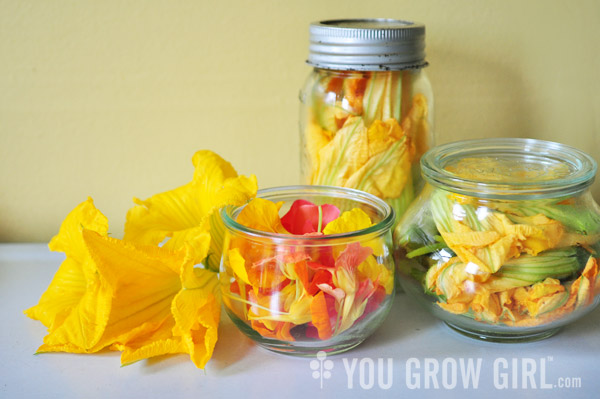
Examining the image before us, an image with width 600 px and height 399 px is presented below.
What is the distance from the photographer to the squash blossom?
1.89 ft

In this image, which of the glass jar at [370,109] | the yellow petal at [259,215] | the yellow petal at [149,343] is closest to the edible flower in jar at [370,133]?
the glass jar at [370,109]

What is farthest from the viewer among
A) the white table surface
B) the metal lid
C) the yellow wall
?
the yellow wall

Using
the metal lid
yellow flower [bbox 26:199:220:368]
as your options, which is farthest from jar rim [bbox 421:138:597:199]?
yellow flower [bbox 26:199:220:368]

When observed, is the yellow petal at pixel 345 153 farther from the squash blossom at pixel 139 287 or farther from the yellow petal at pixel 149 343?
the yellow petal at pixel 149 343

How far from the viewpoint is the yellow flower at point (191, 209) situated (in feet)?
2.05

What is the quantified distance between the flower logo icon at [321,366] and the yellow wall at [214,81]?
1.11 ft

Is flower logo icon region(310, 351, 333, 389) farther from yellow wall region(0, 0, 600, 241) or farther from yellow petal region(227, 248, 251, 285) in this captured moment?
yellow wall region(0, 0, 600, 241)

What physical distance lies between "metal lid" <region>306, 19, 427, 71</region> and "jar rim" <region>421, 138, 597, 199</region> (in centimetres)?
10

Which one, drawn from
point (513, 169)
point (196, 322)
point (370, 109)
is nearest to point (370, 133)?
point (370, 109)

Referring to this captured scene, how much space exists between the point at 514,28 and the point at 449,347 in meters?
0.42

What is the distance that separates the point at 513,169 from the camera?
0.62 meters

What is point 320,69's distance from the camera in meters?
0.70

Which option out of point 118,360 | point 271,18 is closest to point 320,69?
point 271,18

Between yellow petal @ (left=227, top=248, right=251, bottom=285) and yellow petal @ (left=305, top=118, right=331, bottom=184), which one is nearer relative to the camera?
yellow petal @ (left=227, top=248, right=251, bottom=285)
